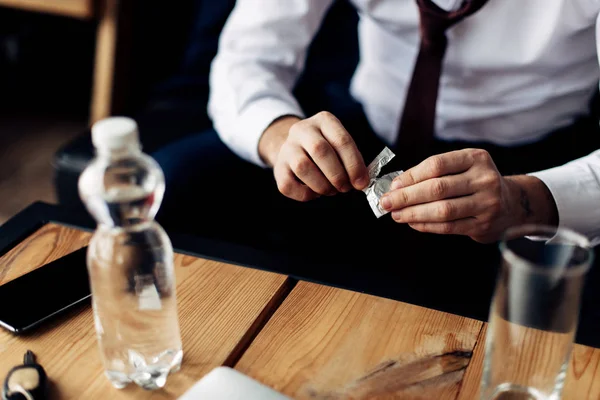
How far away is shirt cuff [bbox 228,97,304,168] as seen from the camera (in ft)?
3.37

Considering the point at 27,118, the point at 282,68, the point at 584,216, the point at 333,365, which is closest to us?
the point at 333,365

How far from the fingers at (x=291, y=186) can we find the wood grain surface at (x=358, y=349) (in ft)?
0.54

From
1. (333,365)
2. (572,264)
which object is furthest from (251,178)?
(572,264)

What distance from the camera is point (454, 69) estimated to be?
1116mm

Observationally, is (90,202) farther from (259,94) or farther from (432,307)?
(259,94)

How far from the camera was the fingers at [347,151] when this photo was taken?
2.37 feet

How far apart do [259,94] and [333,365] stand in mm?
620

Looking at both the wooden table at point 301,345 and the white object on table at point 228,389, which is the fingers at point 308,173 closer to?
the wooden table at point 301,345

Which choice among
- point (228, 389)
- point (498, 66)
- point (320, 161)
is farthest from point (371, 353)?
point (498, 66)

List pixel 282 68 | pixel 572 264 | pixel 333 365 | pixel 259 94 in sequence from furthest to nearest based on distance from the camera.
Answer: pixel 282 68
pixel 259 94
pixel 333 365
pixel 572 264

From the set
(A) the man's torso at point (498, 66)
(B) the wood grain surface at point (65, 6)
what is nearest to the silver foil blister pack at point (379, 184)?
(A) the man's torso at point (498, 66)

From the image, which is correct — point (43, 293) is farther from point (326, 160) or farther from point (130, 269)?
point (326, 160)

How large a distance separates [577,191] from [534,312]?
0.46 m

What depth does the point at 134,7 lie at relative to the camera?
1.81 metres
